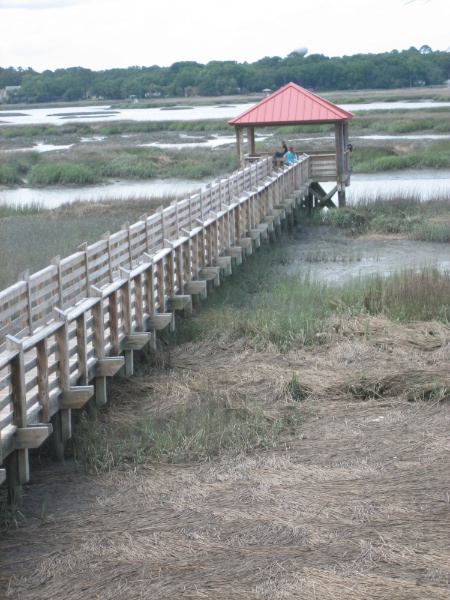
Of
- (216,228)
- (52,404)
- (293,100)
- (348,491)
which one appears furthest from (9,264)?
(293,100)

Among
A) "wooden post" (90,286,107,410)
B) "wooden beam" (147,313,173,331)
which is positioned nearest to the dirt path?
"wooden post" (90,286,107,410)

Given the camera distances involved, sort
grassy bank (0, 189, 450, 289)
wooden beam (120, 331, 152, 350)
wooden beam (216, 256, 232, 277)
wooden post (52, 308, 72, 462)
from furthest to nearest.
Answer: grassy bank (0, 189, 450, 289) → wooden beam (216, 256, 232, 277) → wooden beam (120, 331, 152, 350) → wooden post (52, 308, 72, 462)

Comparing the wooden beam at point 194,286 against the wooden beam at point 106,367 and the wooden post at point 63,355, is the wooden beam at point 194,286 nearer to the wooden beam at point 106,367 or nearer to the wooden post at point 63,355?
the wooden beam at point 106,367

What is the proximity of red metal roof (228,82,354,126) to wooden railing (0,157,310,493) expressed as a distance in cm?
997

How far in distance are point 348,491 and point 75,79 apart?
115797 millimetres

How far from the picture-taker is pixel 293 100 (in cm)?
3034

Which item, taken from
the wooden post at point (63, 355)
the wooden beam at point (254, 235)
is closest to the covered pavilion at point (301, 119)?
the wooden beam at point (254, 235)

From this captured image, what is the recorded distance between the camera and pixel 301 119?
2944 centimetres

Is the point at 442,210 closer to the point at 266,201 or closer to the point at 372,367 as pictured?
the point at 266,201

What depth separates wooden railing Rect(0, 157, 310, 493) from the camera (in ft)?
28.3

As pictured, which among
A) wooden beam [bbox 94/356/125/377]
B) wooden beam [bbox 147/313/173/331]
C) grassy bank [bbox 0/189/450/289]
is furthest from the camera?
grassy bank [bbox 0/189/450/289]

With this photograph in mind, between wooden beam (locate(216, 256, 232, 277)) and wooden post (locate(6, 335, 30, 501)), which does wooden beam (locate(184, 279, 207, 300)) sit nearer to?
wooden beam (locate(216, 256, 232, 277))

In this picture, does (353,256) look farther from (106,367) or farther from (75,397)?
(75,397)

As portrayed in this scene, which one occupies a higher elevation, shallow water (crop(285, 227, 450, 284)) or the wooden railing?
the wooden railing
